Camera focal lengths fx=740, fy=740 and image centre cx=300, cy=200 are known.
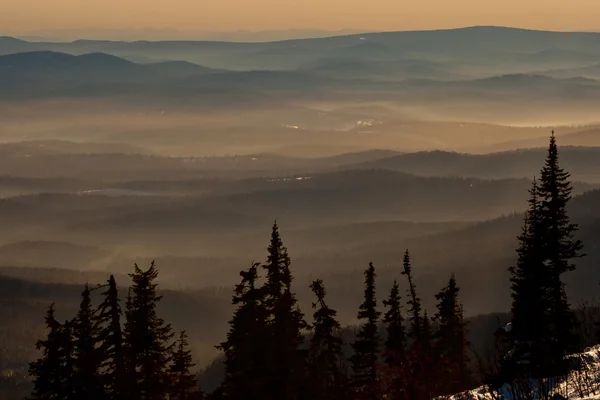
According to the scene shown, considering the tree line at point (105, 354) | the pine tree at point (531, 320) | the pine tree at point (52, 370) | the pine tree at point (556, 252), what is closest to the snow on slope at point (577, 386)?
the pine tree at point (531, 320)

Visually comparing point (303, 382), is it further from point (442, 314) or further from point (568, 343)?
point (442, 314)

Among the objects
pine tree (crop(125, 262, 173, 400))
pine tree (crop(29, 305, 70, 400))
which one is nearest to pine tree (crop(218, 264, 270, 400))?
pine tree (crop(125, 262, 173, 400))

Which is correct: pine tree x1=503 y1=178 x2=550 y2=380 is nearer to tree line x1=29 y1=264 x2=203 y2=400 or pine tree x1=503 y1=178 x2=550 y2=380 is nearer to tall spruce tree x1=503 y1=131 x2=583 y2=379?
tall spruce tree x1=503 y1=131 x2=583 y2=379

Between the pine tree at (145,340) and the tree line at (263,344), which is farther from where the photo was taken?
the pine tree at (145,340)

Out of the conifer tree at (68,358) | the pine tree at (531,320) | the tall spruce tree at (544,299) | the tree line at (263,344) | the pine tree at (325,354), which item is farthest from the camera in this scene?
the pine tree at (325,354)

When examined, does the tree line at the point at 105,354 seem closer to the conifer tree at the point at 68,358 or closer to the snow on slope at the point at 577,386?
the conifer tree at the point at 68,358

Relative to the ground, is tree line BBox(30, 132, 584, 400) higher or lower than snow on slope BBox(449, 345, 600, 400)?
higher

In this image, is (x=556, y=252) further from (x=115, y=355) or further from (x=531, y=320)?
(x=115, y=355)

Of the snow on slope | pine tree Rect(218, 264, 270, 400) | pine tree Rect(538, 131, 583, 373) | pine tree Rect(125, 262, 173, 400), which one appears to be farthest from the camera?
pine tree Rect(538, 131, 583, 373)
